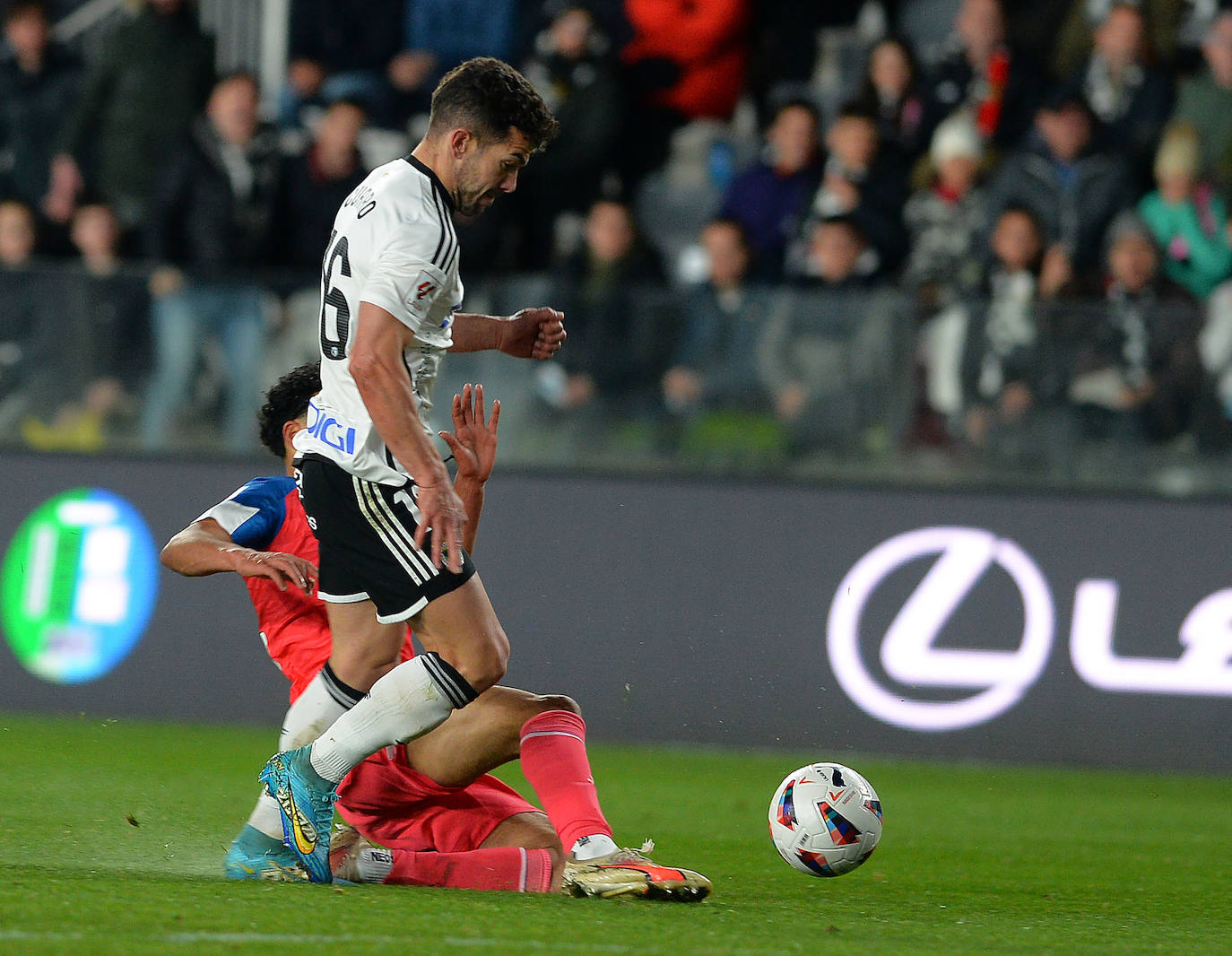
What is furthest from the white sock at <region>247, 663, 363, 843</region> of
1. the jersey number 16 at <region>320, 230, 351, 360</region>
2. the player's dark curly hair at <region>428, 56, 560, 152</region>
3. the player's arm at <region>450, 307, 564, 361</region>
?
the player's dark curly hair at <region>428, 56, 560, 152</region>

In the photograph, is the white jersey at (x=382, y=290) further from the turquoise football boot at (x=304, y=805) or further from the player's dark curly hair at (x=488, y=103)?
the turquoise football boot at (x=304, y=805)

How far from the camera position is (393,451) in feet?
13.8

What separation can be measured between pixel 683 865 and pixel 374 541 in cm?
165

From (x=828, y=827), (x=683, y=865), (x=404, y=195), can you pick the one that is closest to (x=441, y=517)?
(x=404, y=195)

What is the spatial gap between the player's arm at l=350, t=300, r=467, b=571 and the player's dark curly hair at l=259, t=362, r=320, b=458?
903 mm

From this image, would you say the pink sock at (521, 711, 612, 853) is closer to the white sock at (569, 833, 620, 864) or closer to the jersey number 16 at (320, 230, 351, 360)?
the white sock at (569, 833, 620, 864)

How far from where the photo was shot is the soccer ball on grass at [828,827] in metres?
4.80

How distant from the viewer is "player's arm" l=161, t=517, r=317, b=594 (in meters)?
4.41

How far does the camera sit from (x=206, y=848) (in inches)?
207

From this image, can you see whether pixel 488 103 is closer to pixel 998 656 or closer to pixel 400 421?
pixel 400 421

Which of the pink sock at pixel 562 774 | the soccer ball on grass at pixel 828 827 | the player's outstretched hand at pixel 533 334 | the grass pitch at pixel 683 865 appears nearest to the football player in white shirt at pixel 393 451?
the pink sock at pixel 562 774

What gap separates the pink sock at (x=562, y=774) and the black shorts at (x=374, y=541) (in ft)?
1.56

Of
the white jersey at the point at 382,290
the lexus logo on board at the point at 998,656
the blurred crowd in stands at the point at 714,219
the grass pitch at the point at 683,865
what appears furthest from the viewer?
the blurred crowd in stands at the point at 714,219

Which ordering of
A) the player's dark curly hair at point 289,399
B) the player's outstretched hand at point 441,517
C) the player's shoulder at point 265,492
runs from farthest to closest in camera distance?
the player's dark curly hair at point 289,399 < the player's shoulder at point 265,492 < the player's outstretched hand at point 441,517
